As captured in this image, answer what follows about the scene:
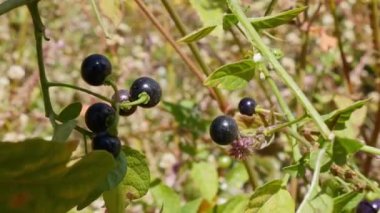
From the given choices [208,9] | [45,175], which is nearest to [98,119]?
[45,175]

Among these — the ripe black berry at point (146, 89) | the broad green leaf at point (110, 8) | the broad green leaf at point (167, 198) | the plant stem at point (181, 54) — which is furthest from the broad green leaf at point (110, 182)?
the plant stem at point (181, 54)

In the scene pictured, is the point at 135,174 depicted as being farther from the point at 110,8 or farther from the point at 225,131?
the point at 110,8

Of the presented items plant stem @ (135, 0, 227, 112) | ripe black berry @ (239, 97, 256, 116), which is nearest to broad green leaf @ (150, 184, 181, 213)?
plant stem @ (135, 0, 227, 112)

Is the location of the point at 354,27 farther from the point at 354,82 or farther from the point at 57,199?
the point at 57,199

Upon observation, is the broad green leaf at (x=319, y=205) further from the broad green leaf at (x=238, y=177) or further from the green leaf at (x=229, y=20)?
the broad green leaf at (x=238, y=177)

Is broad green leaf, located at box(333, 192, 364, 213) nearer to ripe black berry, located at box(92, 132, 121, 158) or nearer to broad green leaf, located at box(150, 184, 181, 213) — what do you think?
ripe black berry, located at box(92, 132, 121, 158)

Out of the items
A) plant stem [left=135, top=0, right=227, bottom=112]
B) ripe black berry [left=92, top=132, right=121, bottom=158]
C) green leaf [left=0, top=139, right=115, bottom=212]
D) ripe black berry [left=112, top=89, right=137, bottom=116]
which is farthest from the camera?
plant stem [left=135, top=0, right=227, bottom=112]
